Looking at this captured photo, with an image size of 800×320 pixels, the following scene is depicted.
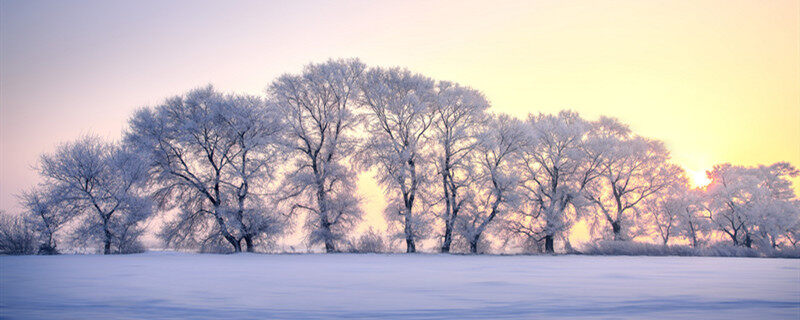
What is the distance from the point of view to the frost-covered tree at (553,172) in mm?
26609

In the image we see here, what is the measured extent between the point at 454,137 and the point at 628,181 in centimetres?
1351

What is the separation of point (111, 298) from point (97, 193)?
19.1 m

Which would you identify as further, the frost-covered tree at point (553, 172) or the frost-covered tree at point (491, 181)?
the frost-covered tree at point (553, 172)

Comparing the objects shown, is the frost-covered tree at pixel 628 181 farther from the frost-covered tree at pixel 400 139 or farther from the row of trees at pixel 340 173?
the frost-covered tree at pixel 400 139

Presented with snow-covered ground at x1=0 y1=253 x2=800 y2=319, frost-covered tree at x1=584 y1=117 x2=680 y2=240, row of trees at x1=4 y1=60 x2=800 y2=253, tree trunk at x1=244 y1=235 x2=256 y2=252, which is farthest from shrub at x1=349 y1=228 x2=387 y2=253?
snow-covered ground at x1=0 y1=253 x2=800 y2=319

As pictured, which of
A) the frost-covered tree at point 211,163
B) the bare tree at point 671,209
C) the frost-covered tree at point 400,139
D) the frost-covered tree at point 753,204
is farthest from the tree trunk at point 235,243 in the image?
the frost-covered tree at point 753,204

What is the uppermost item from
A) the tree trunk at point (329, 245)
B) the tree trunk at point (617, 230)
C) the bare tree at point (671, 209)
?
the bare tree at point (671, 209)

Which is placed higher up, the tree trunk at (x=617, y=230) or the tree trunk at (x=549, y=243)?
the tree trunk at (x=617, y=230)

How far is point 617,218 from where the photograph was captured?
1136 inches

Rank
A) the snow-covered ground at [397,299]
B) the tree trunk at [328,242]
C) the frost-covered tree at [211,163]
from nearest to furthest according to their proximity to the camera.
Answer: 1. the snow-covered ground at [397,299]
2. the frost-covered tree at [211,163]
3. the tree trunk at [328,242]

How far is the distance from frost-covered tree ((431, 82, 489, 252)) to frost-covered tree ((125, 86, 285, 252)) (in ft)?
30.1

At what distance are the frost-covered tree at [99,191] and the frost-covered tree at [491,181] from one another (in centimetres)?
1692

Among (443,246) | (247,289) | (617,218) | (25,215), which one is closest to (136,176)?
(25,215)

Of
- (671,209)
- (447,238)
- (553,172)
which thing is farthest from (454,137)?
(671,209)
